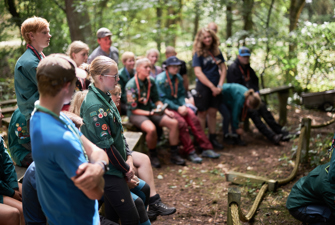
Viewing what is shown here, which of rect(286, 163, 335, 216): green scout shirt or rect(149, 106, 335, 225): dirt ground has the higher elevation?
rect(286, 163, 335, 216): green scout shirt

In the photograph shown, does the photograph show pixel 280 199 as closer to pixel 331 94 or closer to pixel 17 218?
pixel 17 218

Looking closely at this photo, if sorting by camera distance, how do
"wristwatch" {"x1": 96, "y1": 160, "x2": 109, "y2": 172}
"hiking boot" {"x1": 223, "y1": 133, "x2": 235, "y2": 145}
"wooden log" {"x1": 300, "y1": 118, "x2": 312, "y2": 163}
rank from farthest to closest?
"hiking boot" {"x1": 223, "y1": 133, "x2": 235, "y2": 145} < "wooden log" {"x1": 300, "y1": 118, "x2": 312, "y2": 163} < "wristwatch" {"x1": 96, "y1": 160, "x2": 109, "y2": 172}

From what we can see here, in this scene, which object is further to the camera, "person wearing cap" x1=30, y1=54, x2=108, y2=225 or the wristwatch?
the wristwatch

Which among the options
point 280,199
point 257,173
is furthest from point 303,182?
point 257,173

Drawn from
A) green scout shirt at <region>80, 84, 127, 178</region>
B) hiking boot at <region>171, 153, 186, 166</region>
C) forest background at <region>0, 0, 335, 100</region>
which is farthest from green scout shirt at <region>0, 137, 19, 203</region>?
forest background at <region>0, 0, 335, 100</region>

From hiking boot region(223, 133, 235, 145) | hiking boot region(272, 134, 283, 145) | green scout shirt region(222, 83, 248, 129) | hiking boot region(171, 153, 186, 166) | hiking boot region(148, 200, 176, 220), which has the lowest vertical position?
hiking boot region(223, 133, 235, 145)

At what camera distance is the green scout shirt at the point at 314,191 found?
2518mm

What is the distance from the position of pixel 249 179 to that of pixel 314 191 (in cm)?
142

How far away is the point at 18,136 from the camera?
3045 millimetres

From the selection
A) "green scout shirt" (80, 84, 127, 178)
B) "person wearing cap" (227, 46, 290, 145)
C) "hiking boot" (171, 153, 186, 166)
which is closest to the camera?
"green scout shirt" (80, 84, 127, 178)

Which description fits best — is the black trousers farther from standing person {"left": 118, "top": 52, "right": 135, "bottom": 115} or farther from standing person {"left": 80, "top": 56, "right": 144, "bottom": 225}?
standing person {"left": 80, "top": 56, "right": 144, "bottom": 225}

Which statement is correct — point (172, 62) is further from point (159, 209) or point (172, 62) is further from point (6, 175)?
point (6, 175)

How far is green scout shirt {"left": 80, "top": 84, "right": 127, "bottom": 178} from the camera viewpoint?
226 centimetres

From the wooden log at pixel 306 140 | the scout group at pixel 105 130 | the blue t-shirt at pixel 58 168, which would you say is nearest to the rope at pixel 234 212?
the scout group at pixel 105 130
